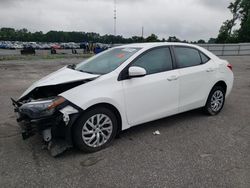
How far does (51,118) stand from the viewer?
3385mm

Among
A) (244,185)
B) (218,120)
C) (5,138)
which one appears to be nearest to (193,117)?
(218,120)

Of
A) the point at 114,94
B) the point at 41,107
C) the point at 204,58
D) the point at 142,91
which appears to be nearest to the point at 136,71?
the point at 142,91

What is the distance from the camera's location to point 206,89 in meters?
5.09

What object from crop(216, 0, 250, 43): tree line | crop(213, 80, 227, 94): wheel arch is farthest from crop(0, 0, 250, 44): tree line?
crop(213, 80, 227, 94): wheel arch

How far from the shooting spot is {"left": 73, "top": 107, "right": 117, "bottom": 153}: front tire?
354 centimetres

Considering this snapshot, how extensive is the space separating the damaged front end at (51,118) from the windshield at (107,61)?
3.09 ft

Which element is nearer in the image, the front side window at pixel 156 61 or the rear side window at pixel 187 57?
the front side window at pixel 156 61

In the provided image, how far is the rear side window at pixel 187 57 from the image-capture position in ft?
15.5

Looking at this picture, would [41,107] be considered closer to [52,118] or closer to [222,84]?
[52,118]

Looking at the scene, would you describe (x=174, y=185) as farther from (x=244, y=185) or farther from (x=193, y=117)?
(x=193, y=117)

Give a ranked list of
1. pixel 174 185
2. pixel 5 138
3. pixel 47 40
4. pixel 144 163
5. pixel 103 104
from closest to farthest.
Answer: pixel 174 185 → pixel 144 163 → pixel 103 104 → pixel 5 138 → pixel 47 40

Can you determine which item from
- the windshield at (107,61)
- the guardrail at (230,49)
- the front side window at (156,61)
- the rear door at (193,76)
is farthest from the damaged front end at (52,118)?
the guardrail at (230,49)

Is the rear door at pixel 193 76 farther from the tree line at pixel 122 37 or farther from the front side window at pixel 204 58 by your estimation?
the tree line at pixel 122 37

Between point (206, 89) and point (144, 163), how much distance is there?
2385mm
